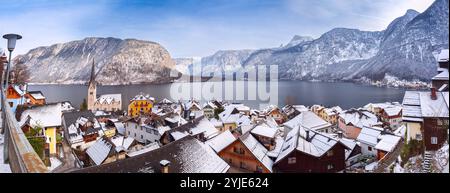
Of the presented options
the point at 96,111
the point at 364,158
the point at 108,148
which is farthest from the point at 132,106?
the point at 364,158

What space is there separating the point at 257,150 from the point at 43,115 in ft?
19.0

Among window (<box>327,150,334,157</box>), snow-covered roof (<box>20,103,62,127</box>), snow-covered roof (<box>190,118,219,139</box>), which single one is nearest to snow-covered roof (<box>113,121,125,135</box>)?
snow-covered roof (<box>190,118,219,139</box>)

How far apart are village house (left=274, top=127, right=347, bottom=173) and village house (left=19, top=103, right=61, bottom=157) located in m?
5.63

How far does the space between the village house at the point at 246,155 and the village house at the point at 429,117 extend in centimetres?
281

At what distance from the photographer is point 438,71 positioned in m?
2.48

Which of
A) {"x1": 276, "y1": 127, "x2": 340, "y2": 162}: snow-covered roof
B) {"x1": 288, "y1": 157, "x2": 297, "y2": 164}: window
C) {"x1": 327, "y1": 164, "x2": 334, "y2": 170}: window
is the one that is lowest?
{"x1": 327, "y1": 164, "x2": 334, "y2": 170}: window

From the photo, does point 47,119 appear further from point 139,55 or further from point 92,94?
point 139,55

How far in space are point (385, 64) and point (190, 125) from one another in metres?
49.7

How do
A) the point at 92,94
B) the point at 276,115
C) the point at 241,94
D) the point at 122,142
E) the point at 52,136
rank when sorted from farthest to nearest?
the point at 276,115, the point at 241,94, the point at 92,94, the point at 122,142, the point at 52,136

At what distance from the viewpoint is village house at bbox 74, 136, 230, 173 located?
3.27m

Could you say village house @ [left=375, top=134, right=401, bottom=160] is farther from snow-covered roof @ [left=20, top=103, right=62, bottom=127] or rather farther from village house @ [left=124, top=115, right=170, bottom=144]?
snow-covered roof @ [left=20, top=103, right=62, bottom=127]

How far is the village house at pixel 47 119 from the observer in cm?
615

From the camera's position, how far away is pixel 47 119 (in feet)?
22.7

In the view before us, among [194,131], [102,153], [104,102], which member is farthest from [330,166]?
[104,102]
